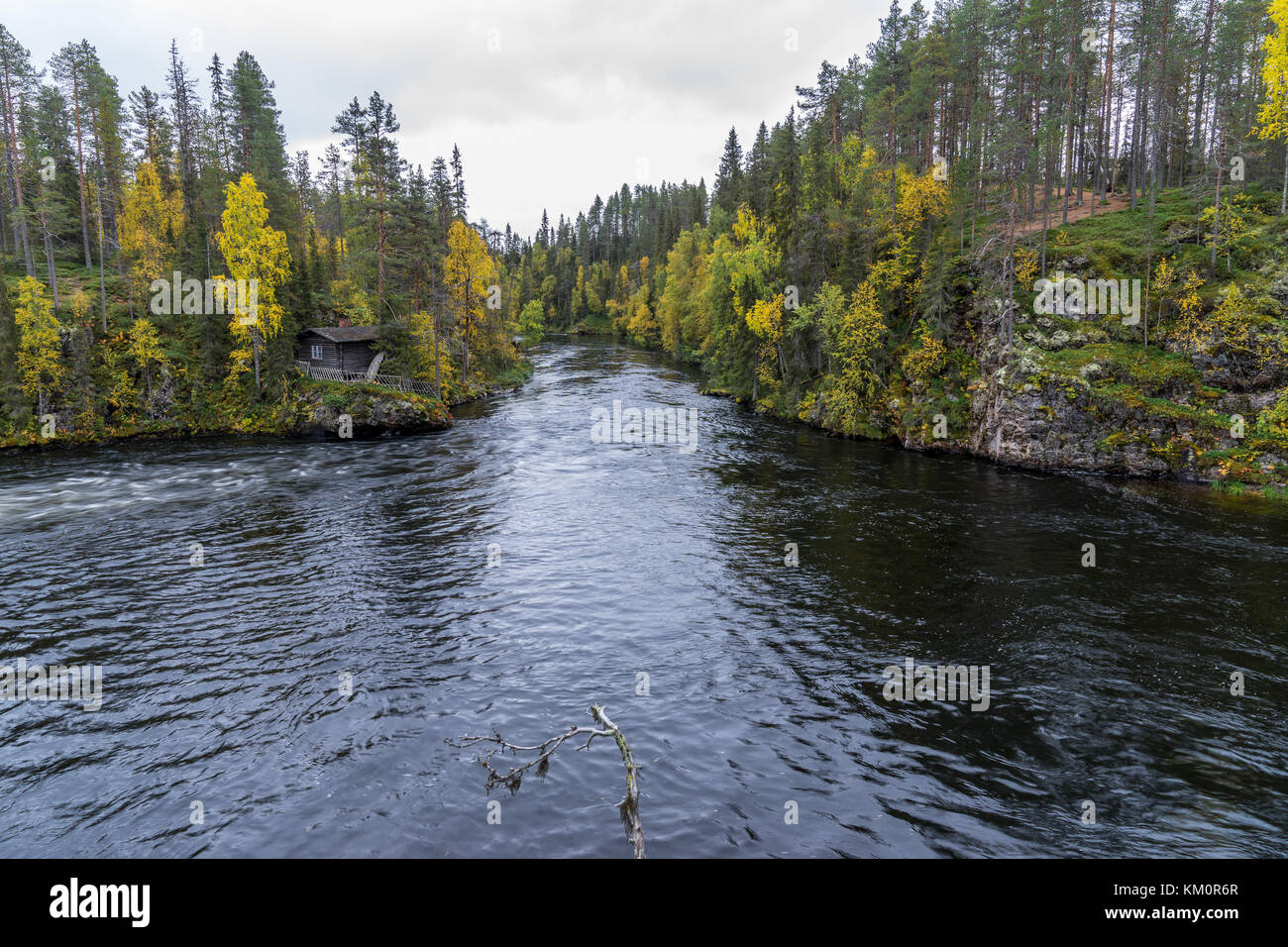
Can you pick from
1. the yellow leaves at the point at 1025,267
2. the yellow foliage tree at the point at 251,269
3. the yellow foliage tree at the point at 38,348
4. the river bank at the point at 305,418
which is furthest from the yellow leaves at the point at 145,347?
the yellow leaves at the point at 1025,267

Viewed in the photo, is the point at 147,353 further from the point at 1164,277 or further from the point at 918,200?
the point at 1164,277

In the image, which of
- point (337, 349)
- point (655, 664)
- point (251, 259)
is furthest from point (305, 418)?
point (655, 664)

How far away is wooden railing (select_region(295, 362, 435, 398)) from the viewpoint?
55816mm

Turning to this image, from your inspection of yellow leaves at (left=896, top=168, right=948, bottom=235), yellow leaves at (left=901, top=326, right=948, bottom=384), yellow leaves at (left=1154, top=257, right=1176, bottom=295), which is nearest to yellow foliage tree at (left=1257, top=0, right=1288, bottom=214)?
yellow leaves at (left=1154, top=257, right=1176, bottom=295)

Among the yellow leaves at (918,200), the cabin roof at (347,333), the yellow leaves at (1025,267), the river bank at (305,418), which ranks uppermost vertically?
the yellow leaves at (918,200)

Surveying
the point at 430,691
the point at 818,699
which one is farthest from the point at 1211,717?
the point at 430,691

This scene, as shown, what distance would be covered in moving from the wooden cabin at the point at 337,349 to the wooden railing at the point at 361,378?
86 centimetres

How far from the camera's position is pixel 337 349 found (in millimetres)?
58406

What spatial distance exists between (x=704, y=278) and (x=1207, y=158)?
5057cm

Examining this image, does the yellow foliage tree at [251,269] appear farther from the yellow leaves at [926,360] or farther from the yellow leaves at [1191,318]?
the yellow leaves at [1191,318]

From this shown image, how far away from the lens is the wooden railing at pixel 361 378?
183 ft

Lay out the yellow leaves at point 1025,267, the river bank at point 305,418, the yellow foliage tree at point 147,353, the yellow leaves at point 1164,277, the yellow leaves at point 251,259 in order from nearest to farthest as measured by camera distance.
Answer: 1. the yellow leaves at point 1164,277
2. the yellow leaves at point 1025,267
3. the river bank at point 305,418
4. the yellow foliage tree at point 147,353
5. the yellow leaves at point 251,259

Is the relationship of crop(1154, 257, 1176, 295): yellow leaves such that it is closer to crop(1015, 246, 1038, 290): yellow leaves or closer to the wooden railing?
crop(1015, 246, 1038, 290): yellow leaves
